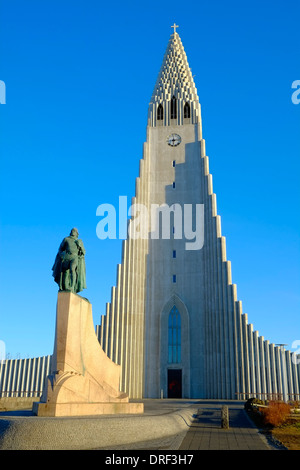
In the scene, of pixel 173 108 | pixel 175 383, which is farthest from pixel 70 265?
pixel 173 108

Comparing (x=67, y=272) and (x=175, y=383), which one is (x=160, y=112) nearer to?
(x=175, y=383)

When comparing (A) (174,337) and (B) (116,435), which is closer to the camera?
(B) (116,435)

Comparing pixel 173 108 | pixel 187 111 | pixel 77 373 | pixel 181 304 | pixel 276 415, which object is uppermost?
pixel 173 108

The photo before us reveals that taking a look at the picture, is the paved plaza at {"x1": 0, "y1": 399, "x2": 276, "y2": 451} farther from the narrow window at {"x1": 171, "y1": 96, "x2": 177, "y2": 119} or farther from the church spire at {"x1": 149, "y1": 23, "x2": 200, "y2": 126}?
the narrow window at {"x1": 171, "y1": 96, "x2": 177, "y2": 119}

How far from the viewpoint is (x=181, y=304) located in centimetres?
3781

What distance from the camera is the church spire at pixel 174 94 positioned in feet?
148

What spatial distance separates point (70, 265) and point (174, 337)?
25.3 m

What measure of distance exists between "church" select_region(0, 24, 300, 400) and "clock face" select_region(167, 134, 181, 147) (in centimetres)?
11

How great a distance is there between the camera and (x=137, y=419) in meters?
10.9

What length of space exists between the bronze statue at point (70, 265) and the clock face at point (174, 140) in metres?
30.8

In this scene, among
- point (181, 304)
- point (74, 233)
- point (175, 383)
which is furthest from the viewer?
point (181, 304)

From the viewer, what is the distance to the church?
Result: 113 feet
